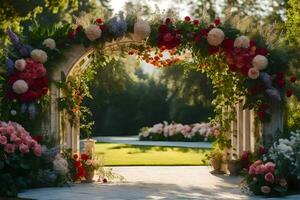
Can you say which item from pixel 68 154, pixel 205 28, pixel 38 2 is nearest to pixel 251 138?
pixel 205 28

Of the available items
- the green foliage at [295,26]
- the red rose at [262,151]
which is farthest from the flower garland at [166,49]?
the green foliage at [295,26]

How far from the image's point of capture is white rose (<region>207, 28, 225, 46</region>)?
10469mm

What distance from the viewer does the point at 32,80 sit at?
10250mm

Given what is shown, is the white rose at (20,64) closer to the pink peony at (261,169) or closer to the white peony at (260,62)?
the white peony at (260,62)

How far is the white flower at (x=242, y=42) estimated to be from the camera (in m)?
10.4

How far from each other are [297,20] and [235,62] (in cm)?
716

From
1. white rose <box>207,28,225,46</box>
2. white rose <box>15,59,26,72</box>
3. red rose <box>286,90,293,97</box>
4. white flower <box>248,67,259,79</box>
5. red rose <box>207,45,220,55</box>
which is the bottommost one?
red rose <box>286,90,293,97</box>

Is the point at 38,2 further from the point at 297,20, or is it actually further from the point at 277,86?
the point at 277,86

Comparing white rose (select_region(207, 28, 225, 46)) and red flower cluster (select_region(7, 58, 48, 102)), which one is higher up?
white rose (select_region(207, 28, 225, 46))

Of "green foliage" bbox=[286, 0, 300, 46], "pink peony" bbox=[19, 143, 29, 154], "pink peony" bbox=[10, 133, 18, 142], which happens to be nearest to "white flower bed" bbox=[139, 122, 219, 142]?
"green foliage" bbox=[286, 0, 300, 46]

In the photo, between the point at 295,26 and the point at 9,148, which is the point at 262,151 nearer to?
the point at 9,148

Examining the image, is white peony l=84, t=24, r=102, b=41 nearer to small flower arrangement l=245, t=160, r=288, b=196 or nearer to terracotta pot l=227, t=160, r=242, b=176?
small flower arrangement l=245, t=160, r=288, b=196

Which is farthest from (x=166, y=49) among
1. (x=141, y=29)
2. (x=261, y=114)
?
(x=261, y=114)

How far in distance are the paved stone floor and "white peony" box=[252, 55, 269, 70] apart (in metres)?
2.16
